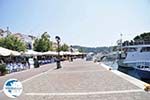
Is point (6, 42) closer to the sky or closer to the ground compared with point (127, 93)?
closer to the sky

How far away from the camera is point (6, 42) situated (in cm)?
4781

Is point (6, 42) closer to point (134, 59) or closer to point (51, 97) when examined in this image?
point (134, 59)

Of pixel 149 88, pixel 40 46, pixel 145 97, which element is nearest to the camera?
pixel 145 97

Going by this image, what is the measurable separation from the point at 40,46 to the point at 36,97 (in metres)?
50.6

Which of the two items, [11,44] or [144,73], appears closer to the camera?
[144,73]

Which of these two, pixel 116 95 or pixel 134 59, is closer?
pixel 116 95

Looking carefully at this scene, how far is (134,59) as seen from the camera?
36.6 meters

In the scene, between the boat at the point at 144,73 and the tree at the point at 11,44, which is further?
the tree at the point at 11,44

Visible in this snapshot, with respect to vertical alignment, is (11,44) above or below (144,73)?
above

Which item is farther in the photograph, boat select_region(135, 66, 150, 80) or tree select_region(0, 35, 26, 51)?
tree select_region(0, 35, 26, 51)

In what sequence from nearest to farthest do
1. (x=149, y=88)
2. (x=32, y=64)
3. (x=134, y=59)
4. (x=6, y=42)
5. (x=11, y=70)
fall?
(x=149, y=88)
(x=11, y=70)
(x=134, y=59)
(x=32, y=64)
(x=6, y=42)

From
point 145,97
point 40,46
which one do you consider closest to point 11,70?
point 145,97

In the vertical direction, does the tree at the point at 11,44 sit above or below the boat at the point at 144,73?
above

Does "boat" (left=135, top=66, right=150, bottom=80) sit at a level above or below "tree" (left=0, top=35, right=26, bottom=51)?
below
